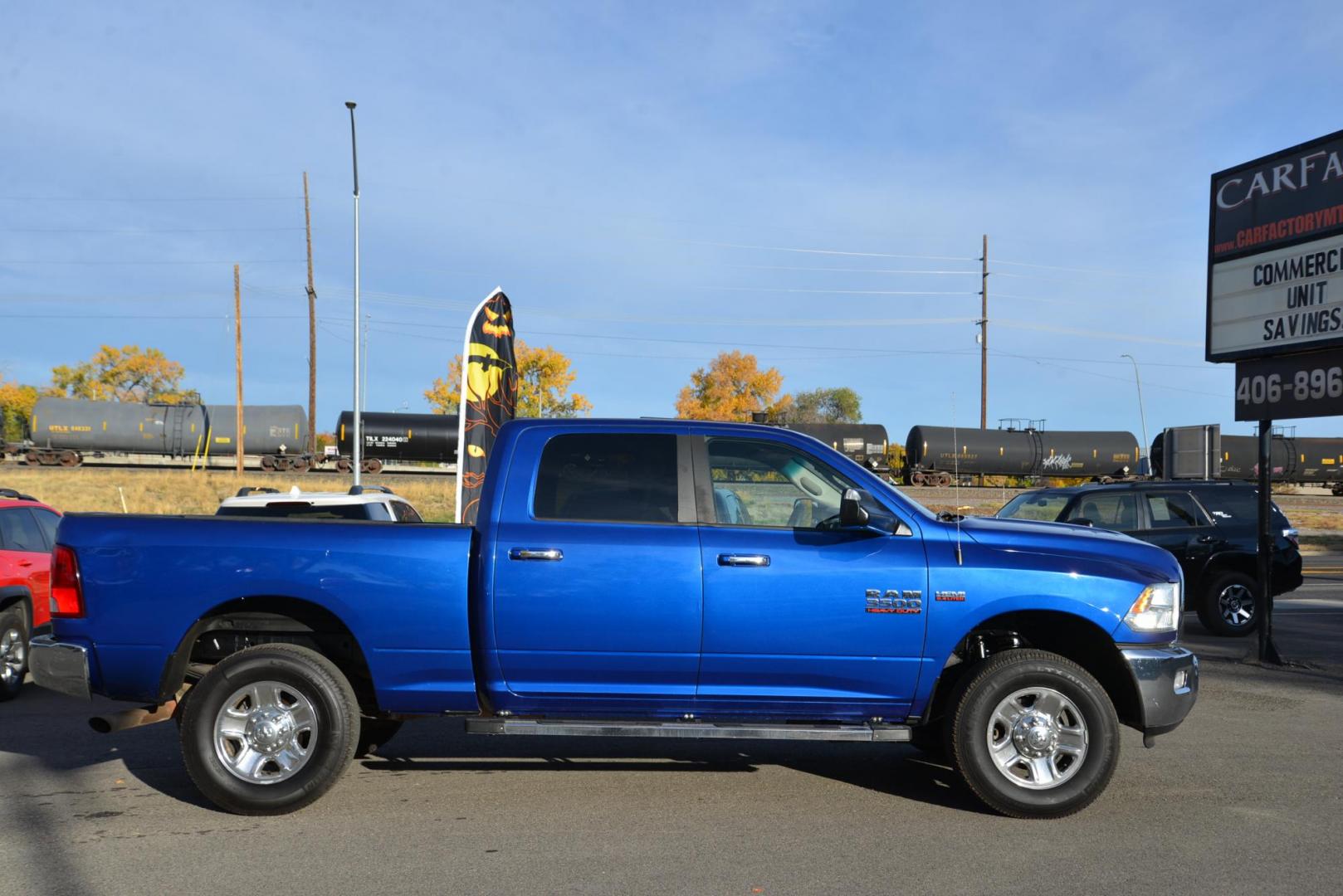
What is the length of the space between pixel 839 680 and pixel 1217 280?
8138 mm

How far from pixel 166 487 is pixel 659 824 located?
38332 mm

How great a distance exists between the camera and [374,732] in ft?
20.5

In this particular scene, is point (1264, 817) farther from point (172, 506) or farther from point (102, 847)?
point (172, 506)

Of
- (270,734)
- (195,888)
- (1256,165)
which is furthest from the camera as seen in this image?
→ (1256,165)

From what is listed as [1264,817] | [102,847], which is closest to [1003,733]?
[1264,817]

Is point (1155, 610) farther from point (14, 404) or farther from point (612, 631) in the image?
point (14, 404)

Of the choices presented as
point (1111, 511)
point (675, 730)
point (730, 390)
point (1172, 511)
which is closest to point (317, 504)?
point (675, 730)

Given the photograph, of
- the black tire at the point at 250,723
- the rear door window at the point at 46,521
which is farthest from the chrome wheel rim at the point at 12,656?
the black tire at the point at 250,723

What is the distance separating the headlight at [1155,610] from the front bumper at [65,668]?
5355 mm

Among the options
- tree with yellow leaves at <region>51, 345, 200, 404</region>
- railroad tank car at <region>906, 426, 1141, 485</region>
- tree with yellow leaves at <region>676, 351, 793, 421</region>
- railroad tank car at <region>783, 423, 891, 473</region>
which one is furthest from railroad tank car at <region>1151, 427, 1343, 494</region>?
tree with yellow leaves at <region>51, 345, 200, 404</region>

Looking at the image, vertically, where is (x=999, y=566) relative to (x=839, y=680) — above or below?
above

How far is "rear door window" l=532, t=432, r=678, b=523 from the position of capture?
214 inches

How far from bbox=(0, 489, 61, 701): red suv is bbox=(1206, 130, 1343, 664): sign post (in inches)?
436

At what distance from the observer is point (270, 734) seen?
5270 millimetres
